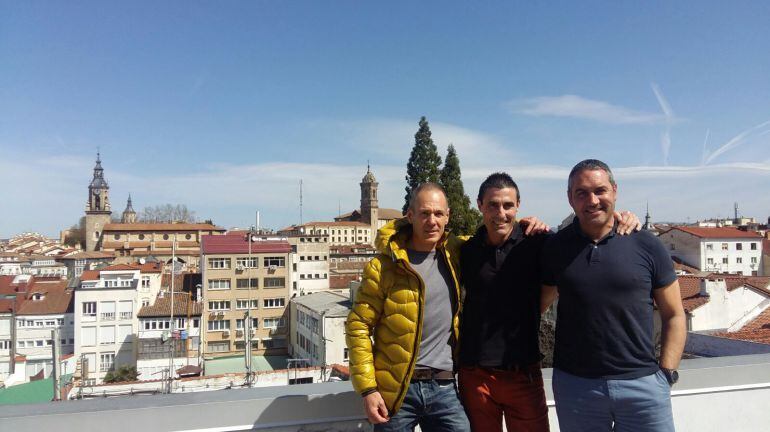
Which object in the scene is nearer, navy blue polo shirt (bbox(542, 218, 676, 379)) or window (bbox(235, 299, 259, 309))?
navy blue polo shirt (bbox(542, 218, 676, 379))

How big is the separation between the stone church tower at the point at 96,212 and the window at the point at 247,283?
197 ft

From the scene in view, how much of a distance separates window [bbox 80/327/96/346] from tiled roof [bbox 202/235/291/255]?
792 centimetres

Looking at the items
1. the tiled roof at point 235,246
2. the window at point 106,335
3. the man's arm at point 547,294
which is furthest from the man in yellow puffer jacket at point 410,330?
the tiled roof at point 235,246

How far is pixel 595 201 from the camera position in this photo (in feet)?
7.33

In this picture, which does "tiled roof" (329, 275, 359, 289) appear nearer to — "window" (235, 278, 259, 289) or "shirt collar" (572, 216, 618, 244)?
"window" (235, 278, 259, 289)

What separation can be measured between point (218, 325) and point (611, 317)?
3346 centimetres

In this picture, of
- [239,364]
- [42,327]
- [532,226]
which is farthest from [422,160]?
[42,327]

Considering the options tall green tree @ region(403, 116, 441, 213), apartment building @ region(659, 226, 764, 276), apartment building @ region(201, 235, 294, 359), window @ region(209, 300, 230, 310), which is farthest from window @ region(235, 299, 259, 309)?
apartment building @ region(659, 226, 764, 276)

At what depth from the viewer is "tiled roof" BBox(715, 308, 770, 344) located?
1081cm

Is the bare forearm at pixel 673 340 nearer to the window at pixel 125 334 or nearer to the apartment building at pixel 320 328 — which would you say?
the apartment building at pixel 320 328

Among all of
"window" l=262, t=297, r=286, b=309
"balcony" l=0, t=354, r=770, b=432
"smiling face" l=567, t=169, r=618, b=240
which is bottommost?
"window" l=262, t=297, r=286, b=309

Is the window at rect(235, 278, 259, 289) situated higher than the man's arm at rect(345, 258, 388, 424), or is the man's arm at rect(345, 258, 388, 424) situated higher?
the man's arm at rect(345, 258, 388, 424)

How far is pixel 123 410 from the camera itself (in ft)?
7.34

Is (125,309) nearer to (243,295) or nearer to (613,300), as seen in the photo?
(243,295)
